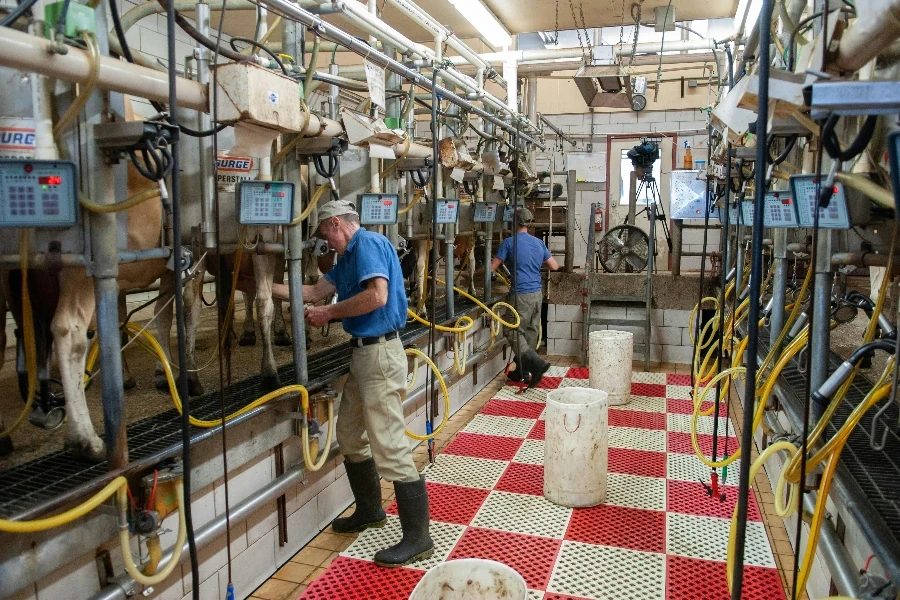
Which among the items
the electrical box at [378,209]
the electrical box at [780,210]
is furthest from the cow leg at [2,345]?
the electrical box at [780,210]

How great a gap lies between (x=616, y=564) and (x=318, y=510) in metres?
1.57

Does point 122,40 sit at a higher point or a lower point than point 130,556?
higher

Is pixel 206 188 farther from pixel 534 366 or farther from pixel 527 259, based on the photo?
pixel 534 366

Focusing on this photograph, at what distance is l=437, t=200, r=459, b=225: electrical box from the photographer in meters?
5.36

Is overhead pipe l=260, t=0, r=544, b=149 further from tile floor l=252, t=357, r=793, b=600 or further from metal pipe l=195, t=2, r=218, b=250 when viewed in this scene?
tile floor l=252, t=357, r=793, b=600

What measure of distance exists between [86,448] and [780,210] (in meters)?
3.07

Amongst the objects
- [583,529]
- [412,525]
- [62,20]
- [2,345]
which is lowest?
[583,529]

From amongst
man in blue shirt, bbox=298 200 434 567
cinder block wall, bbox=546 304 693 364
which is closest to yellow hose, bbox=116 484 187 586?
man in blue shirt, bbox=298 200 434 567

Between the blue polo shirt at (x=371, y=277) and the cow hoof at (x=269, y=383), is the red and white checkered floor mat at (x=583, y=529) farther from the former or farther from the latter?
the blue polo shirt at (x=371, y=277)

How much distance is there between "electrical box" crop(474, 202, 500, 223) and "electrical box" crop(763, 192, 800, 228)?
3.48m

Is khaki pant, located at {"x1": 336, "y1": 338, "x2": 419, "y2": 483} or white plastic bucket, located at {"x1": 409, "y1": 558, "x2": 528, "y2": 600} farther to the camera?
khaki pant, located at {"x1": 336, "y1": 338, "x2": 419, "y2": 483}

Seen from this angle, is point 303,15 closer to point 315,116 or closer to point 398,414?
point 315,116

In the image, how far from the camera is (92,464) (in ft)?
7.92


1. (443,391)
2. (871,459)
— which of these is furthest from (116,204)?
(871,459)
